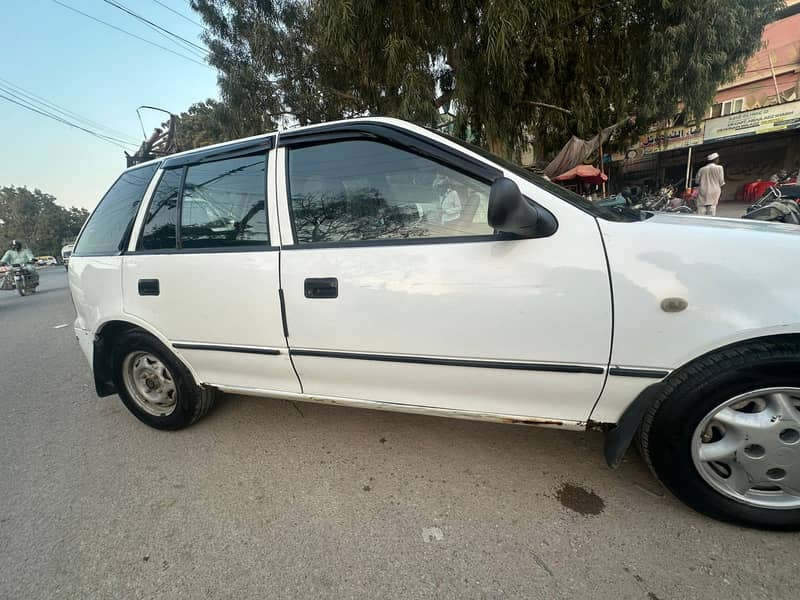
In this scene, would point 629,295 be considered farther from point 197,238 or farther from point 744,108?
point 744,108

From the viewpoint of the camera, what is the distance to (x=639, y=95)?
8.45m

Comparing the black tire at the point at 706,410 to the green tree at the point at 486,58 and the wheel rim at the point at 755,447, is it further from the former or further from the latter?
the green tree at the point at 486,58

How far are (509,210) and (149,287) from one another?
213 cm

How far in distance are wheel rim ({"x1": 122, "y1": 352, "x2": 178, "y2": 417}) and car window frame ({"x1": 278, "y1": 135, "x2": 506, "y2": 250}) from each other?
1.43 m

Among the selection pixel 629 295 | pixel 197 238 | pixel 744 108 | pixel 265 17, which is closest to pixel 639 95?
pixel 265 17

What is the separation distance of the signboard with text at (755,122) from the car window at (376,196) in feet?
67.6

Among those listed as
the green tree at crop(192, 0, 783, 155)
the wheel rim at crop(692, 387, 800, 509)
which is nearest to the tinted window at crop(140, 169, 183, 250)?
the wheel rim at crop(692, 387, 800, 509)

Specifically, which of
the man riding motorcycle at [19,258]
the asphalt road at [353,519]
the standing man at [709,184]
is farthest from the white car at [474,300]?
the man riding motorcycle at [19,258]

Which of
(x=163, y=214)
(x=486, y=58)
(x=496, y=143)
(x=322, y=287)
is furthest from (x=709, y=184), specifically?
(x=163, y=214)

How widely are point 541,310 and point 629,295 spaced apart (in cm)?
33

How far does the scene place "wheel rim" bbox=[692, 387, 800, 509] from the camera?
4.80 ft

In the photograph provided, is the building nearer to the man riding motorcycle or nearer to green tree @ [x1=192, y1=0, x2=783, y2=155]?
green tree @ [x1=192, y1=0, x2=783, y2=155]

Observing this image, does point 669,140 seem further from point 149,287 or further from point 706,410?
point 149,287

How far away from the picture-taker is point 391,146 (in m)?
1.81
